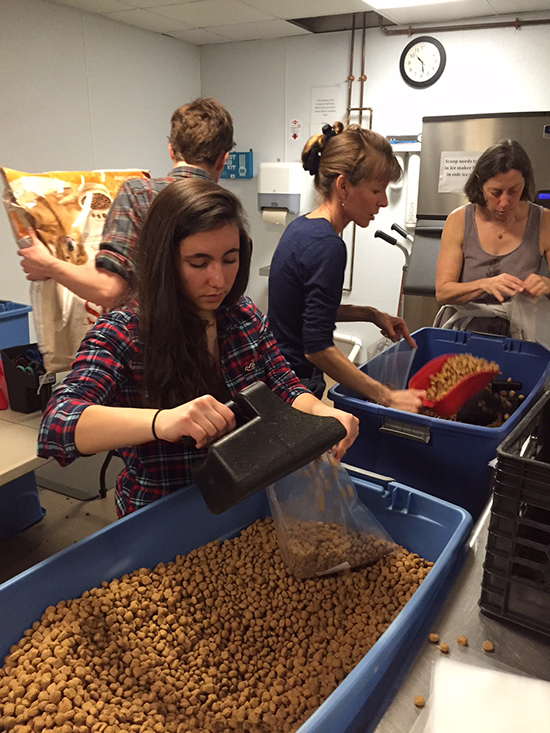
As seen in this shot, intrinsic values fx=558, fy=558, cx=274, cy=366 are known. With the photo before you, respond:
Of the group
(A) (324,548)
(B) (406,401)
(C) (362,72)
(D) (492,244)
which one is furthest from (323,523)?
(C) (362,72)

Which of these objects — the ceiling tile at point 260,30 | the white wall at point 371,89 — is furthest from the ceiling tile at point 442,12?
the ceiling tile at point 260,30

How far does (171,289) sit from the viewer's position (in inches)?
41.9

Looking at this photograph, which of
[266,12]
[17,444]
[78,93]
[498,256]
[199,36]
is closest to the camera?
[17,444]

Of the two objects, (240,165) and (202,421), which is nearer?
(202,421)

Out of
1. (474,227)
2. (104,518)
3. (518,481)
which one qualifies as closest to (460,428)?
(518,481)

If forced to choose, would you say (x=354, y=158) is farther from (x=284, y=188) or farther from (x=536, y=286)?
(x=284, y=188)

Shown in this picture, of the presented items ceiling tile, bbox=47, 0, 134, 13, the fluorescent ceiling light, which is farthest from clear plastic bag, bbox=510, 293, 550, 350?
ceiling tile, bbox=47, 0, 134, 13

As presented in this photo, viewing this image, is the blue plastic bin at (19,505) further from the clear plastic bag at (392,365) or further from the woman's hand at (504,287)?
→ the woman's hand at (504,287)

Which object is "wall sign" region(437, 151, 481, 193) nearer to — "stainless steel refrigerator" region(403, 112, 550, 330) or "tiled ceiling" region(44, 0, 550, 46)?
"stainless steel refrigerator" region(403, 112, 550, 330)

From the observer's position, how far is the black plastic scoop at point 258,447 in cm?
76

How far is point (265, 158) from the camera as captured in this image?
15.2ft

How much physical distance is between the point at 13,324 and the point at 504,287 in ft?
6.78

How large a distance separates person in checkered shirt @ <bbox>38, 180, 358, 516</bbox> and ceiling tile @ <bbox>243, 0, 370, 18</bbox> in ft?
8.99

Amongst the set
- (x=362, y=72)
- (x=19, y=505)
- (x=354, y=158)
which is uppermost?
(x=362, y=72)
